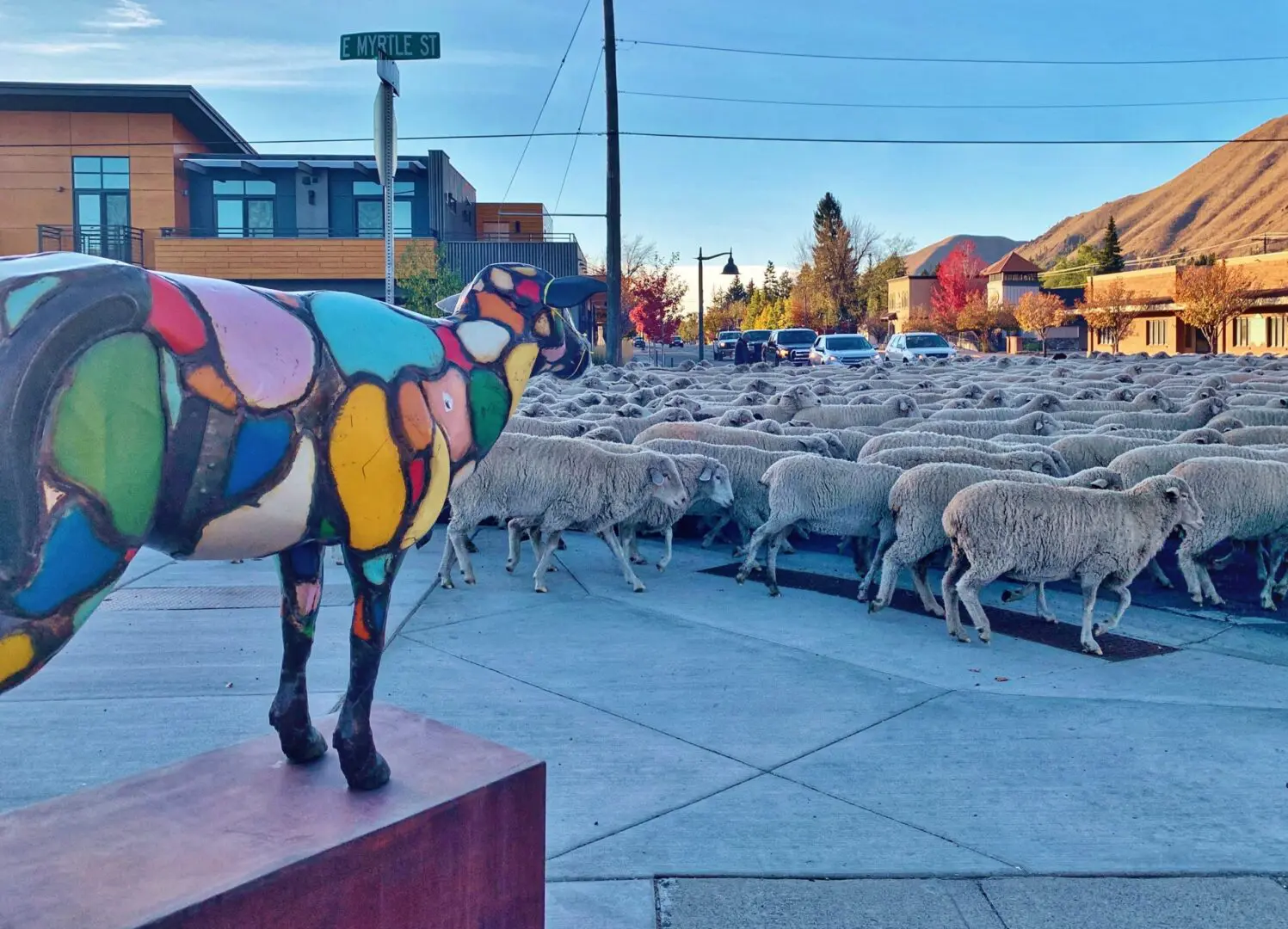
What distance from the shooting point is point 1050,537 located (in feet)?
23.9

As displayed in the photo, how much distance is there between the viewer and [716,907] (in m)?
3.78

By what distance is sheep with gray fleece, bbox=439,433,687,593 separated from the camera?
8.78m

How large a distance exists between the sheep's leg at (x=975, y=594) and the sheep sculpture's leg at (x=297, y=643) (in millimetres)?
5083

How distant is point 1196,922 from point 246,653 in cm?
525

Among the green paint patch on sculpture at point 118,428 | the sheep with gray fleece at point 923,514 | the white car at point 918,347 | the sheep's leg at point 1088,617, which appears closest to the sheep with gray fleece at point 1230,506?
the sheep with gray fleece at point 923,514

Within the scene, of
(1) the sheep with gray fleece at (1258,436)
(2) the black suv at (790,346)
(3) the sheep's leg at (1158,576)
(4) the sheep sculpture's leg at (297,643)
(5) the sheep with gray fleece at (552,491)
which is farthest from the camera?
(2) the black suv at (790,346)

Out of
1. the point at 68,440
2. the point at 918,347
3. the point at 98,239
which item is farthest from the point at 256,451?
the point at 918,347

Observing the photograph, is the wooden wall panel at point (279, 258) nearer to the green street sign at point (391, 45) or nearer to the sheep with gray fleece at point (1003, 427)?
the sheep with gray fleece at point (1003, 427)

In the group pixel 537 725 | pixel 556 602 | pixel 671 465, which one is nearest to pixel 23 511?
pixel 537 725

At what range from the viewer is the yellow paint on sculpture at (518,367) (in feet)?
11.1

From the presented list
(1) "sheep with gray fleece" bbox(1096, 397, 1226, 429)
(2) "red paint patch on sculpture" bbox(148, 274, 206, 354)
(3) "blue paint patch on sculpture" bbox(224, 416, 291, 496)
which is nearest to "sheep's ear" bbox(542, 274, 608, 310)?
(3) "blue paint patch on sculpture" bbox(224, 416, 291, 496)

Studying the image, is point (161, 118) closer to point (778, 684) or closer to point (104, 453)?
point (778, 684)

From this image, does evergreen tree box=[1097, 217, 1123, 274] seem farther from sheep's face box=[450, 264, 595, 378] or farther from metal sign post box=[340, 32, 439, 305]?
sheep's face box=[450, 264, 595, 378]

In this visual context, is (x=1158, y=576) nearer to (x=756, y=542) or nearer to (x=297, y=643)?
(x=756, y=542)
